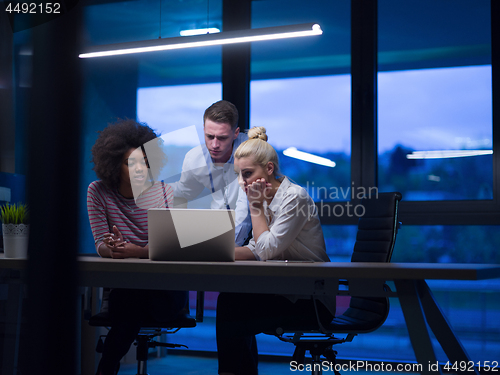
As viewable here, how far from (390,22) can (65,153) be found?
3.75m

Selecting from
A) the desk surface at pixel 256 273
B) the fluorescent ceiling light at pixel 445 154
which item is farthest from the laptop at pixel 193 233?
the fluorescent ceiling light at pixel 445 154

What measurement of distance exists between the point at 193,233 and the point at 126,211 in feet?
2.41

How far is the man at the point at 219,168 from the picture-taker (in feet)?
8.53

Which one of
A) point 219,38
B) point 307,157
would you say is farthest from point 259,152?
point 307,157

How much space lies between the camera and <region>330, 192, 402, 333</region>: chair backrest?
6.62 feet

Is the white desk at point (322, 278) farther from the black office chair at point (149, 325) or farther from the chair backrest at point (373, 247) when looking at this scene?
the black office chair at point (149, 325)

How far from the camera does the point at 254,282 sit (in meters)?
1.66

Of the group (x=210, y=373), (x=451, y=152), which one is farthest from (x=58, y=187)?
(x=451, y=152)

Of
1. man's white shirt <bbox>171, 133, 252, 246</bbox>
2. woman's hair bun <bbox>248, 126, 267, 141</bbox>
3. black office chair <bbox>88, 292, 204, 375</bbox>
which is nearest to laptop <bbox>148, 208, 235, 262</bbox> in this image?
black office chair <bbox>88, 292, 204, 375</bbox>

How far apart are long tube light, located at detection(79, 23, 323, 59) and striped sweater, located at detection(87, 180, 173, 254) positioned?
979 mm

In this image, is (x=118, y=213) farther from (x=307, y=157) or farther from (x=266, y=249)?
(x=307, y=157)

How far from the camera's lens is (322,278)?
5.18 feet

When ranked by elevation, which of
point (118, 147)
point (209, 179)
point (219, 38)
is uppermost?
point (219, 38)

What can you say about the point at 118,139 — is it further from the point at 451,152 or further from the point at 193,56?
the point at 451,152
